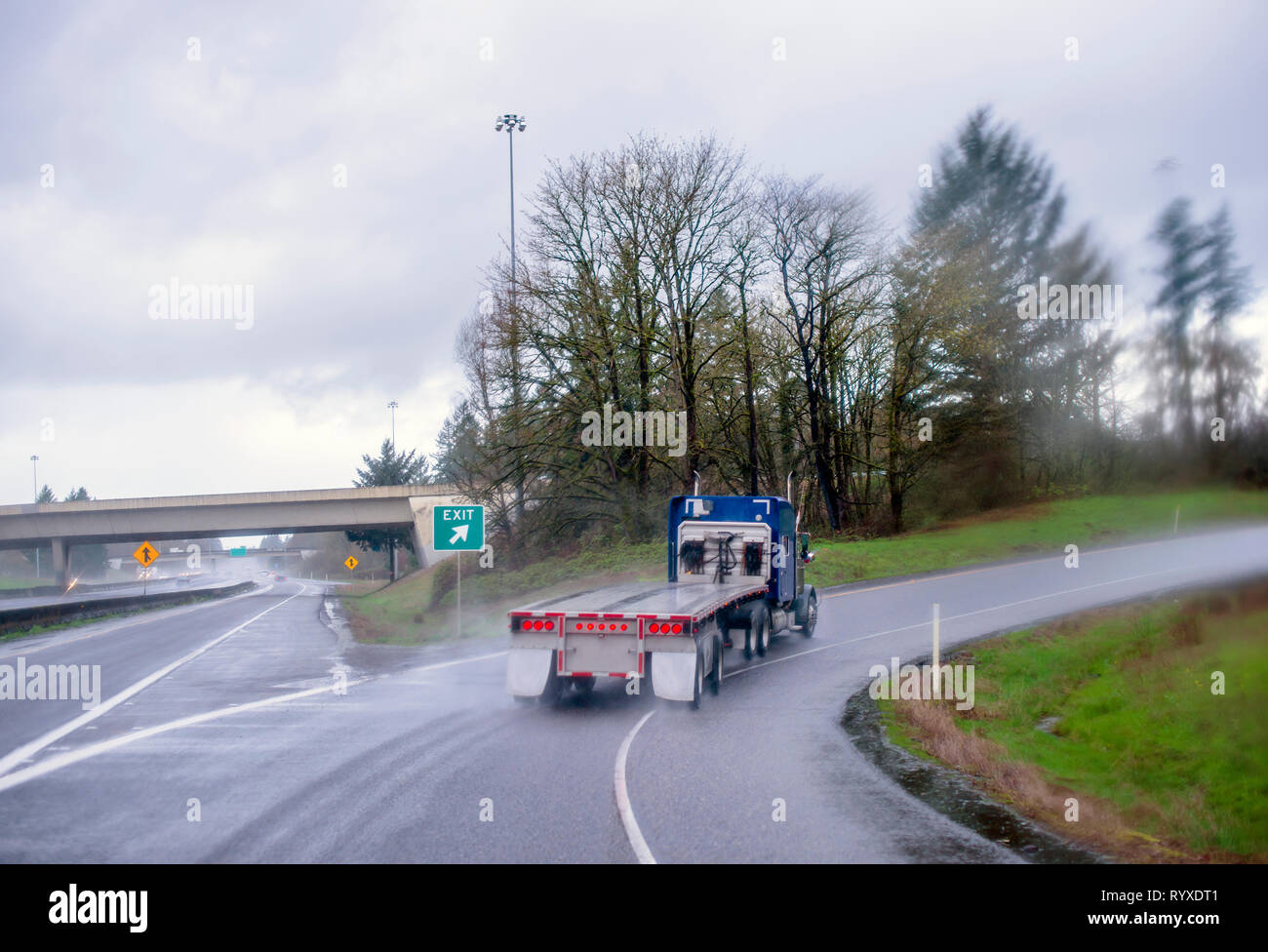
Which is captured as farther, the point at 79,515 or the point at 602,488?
the point at 79,515

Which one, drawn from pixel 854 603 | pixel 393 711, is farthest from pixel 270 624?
pixel 393 711

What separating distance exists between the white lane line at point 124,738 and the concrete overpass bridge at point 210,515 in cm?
4156

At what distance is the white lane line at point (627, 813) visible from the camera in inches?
260

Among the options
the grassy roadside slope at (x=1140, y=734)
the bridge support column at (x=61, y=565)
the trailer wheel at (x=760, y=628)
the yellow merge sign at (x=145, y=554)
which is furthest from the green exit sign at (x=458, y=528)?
the bridge support column at (x=61, y=565)

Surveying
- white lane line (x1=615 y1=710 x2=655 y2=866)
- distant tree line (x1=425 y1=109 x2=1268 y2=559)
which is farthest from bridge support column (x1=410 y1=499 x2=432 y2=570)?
white lane line (x1=615 y1=710 x2=655 y2=866)

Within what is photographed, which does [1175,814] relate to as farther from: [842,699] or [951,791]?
[842,699]

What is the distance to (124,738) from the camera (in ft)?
35.7

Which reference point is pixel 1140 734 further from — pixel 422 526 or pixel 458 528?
pixel 422 526

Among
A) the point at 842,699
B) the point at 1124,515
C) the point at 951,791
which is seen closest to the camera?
the point at 951,791

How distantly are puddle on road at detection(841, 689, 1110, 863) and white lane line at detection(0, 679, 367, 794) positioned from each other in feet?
26.5

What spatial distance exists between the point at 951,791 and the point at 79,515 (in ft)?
201

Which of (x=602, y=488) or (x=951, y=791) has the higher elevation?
(x=602, y=488)

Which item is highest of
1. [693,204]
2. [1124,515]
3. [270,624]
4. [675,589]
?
[693,204]
